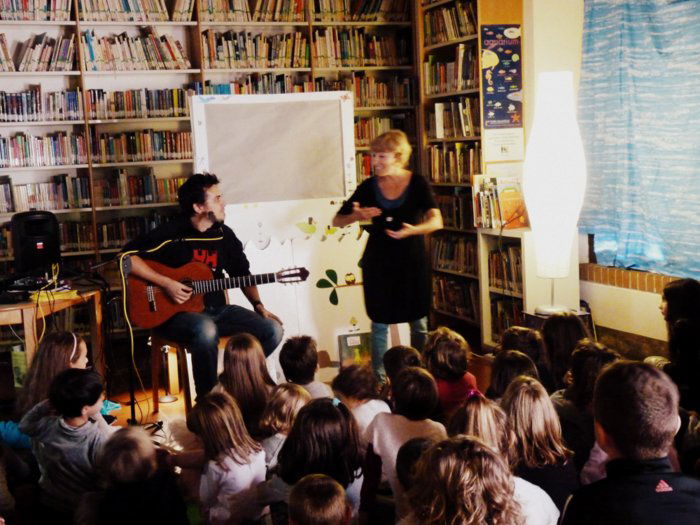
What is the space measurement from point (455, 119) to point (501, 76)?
0.53 metres

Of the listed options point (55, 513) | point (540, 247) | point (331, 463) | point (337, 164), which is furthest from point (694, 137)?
point (55, 513)

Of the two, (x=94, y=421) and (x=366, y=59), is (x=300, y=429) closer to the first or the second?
(x=94, y=421)

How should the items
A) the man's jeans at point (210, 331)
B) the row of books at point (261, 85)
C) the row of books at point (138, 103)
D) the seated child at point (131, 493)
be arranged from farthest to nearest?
the row of books at point (261, 85) → the row of books at point (138, 103) → the man's jeans at point (210, 331) → the seated child at point (131, 493)

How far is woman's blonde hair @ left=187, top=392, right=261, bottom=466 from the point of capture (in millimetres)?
2623

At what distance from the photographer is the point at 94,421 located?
2895 mm

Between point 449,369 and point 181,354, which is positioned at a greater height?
point 449,369

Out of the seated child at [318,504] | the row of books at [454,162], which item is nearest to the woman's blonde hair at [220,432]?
the seated child at [318,504]

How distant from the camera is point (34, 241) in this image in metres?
4.54

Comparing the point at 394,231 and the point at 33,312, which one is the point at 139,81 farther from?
the point at 394,231

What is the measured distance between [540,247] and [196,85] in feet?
9.01

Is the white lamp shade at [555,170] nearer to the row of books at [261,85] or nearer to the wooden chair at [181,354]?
the wooden chair at [181,354]

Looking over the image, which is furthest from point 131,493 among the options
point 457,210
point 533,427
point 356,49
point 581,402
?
point 356,49

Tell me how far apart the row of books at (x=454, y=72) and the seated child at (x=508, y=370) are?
2910 millimetres

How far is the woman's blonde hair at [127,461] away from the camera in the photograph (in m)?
2.27
